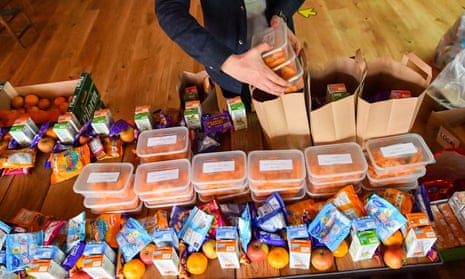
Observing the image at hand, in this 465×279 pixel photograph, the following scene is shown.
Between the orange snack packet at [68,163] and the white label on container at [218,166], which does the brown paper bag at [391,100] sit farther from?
the orange snack packet at [68,163]

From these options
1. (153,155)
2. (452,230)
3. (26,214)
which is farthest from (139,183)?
(452,230)

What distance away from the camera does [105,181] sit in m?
1.10

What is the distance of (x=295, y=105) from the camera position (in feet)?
3.33

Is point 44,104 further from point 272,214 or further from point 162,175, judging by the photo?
point 272,214

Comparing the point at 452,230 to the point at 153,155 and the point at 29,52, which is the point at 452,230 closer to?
the point at 153,155

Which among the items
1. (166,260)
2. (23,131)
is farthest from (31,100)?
(166,260)

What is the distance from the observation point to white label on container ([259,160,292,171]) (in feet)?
3.40

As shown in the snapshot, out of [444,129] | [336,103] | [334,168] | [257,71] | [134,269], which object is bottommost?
[444,129]

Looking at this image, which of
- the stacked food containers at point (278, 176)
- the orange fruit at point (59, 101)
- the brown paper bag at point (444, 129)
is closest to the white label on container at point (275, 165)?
the stacked food containers at point (278, 176)

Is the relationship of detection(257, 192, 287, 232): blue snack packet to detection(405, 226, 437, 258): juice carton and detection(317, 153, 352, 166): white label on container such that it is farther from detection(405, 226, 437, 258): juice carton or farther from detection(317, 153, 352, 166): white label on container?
detection(405, 226, 437, 258): juice carton

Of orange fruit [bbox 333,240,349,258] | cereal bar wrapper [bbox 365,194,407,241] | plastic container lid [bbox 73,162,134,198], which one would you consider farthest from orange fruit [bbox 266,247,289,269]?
plastic container lid [bbox 73,162,134,198]

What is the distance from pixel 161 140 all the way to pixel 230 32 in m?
0.46

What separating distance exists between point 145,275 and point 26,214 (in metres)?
0.48

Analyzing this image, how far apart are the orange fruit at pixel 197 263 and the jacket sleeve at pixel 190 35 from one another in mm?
531
